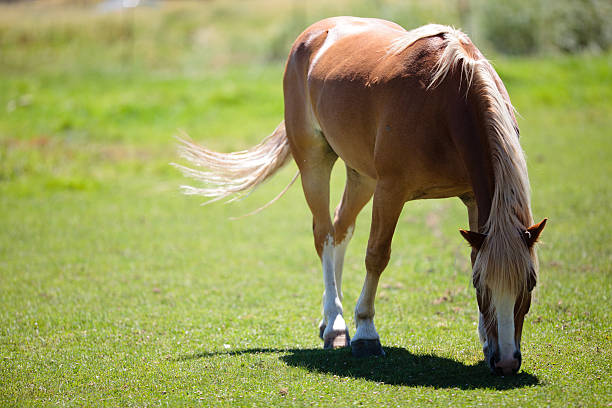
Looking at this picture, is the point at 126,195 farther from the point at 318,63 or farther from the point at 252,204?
the point at 318,63

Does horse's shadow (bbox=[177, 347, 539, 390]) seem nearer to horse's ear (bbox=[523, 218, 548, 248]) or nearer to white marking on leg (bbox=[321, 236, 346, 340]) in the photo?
white marking on leg (bbox=[321, 236, 346, 340])

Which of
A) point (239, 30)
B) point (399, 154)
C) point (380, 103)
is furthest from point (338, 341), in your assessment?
point (239, 30)

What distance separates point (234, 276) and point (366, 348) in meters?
3.30

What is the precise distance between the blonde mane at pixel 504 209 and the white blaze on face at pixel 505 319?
0.06 meters

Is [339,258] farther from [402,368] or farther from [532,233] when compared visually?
[532,233]

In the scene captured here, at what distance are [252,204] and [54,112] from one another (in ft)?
31.4

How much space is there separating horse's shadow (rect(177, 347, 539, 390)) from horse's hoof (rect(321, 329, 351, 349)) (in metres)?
0.13

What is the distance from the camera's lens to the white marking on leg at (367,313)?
16.4 feet

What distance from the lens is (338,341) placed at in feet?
17.7

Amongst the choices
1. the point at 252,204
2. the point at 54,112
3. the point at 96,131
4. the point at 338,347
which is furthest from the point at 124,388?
the point at 54,112

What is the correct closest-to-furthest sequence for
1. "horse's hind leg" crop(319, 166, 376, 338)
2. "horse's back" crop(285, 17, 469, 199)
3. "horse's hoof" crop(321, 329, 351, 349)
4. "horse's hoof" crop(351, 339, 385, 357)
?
"horse's back" crop(285, 17, 469, 199) → "horse's hoof" crop(351, 339, 385, 357) → "horse's hoof" crop(321, 329, 351, 349) → "horse's hind leg" crop(319, 166, 376, 338)

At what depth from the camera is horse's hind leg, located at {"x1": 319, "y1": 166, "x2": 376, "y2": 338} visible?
6.02m

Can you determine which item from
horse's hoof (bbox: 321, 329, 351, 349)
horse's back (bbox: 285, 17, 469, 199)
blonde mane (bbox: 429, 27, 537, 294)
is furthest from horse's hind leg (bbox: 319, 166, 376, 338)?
blonde mane (bbox: 429, 27, 537, 294)

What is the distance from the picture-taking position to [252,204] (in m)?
12.1
